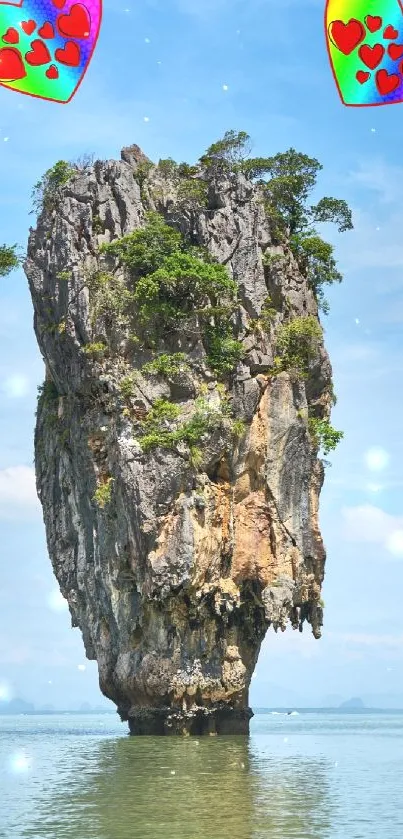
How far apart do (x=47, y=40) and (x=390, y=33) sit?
3537 mm

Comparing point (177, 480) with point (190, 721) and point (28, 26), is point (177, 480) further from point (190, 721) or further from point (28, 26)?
point (28, 26)

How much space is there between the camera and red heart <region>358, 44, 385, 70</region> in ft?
33.8

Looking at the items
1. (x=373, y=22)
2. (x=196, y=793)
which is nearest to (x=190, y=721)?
(x=196, y=793)

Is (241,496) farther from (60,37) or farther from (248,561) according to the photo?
(60,37)

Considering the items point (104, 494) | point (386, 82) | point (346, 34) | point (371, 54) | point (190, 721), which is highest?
point (346, 34)

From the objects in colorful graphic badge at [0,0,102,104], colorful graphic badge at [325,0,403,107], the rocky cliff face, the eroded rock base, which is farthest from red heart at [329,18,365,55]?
the eroded rock base

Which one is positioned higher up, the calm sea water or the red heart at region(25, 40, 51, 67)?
the red heart at region(25, 40, 51, 67)

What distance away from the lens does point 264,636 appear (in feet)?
84.7

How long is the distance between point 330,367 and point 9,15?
1829 centimetres

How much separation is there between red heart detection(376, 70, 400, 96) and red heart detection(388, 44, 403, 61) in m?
0.28

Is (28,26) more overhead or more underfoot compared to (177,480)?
more overhead

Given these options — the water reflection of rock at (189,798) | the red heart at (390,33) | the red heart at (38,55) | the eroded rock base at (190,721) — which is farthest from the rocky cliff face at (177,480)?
the red heart at (390,33)

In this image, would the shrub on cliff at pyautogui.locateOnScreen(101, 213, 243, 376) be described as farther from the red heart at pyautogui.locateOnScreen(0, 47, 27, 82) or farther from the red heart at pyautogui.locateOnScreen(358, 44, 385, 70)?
the red heart at pyautogui.locateOnScreen(358, 44, 385, 70)

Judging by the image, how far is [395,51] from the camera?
1040cm
